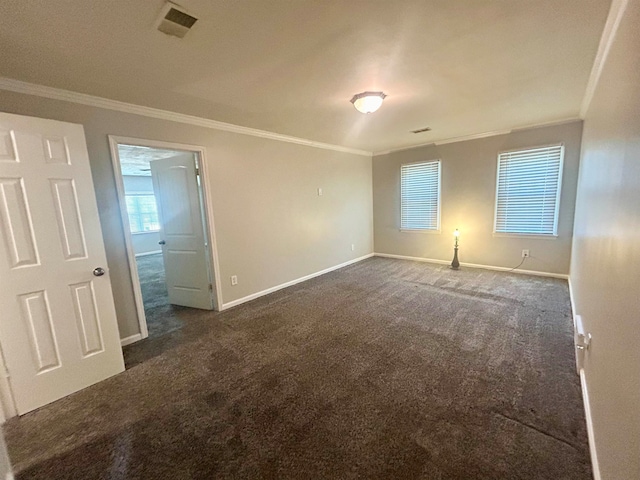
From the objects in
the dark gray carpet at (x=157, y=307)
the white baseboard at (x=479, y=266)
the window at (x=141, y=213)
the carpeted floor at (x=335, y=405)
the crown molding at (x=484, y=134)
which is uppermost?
the crown molding at (x=484, y=134)

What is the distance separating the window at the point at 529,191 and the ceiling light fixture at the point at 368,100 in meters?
3.19

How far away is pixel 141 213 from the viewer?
834 cm

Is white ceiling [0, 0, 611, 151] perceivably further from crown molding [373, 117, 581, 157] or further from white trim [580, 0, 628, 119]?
crown molding [373, 117, 581, 157]

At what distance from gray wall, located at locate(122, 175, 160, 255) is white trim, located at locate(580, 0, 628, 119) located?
9740mm

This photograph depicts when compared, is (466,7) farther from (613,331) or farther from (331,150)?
(331,150)

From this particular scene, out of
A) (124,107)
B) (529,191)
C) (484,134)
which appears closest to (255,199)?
(124,107)

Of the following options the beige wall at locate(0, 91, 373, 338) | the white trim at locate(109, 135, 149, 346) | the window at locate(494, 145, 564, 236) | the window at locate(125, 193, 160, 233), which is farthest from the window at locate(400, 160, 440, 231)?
the window at locate(125, 193, 160, 233)

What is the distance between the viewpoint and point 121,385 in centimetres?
221

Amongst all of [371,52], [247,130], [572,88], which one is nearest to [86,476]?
[371,52]

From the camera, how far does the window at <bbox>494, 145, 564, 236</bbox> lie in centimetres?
418

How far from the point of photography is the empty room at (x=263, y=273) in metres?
1.44

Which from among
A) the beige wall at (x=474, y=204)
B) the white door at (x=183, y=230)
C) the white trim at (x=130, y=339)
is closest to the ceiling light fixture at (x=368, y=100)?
the white door at (x=183, y=230)

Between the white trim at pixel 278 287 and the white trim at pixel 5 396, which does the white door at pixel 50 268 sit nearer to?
the white trim at pixel 5 396

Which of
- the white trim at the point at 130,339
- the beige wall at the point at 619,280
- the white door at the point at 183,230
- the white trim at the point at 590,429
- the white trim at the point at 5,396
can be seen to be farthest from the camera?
the white door at the point at 183,230
